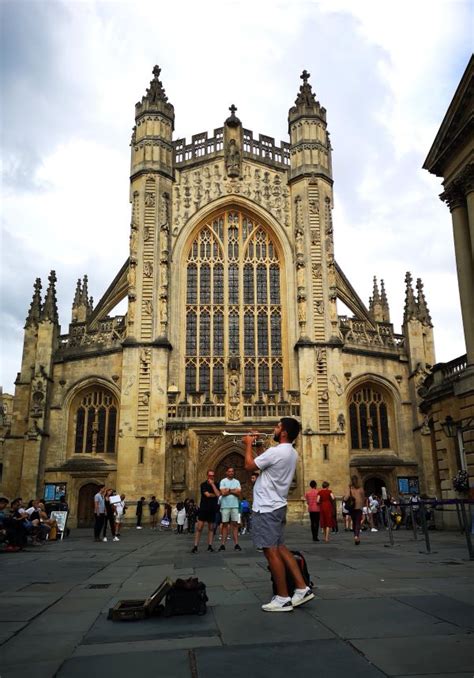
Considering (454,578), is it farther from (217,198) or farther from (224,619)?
(217,198)

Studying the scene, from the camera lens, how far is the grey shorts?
16.4 feet

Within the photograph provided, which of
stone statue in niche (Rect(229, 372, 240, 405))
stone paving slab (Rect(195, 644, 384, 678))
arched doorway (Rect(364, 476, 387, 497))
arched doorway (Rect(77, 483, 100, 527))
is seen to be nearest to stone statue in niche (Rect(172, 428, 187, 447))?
stone statue in niche (Rect(229, 372, 240, 405))

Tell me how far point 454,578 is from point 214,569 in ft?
11.1

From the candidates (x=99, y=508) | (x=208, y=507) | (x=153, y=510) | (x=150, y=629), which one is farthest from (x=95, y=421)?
(x=150, y=629)

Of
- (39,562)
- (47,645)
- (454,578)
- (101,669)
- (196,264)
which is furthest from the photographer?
(196,264)

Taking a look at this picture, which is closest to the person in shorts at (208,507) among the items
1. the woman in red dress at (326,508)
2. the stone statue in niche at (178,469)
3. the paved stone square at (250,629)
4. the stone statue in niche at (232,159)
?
the woman in red dress at (326,508)

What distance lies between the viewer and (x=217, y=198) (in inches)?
1196

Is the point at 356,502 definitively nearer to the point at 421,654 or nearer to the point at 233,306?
the point at 421,654

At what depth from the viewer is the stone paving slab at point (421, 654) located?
3150 millimetres

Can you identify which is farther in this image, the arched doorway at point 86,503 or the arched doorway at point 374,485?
the arched doorway at point 374,485

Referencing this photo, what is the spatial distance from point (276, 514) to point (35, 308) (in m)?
27.3

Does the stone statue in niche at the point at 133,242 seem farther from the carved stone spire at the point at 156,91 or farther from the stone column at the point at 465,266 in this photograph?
the stone column at the point at 465,266

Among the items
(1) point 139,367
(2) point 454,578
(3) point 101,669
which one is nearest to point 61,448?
(1) point 139,367

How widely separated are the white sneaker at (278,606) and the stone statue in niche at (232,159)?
91.9 feet
